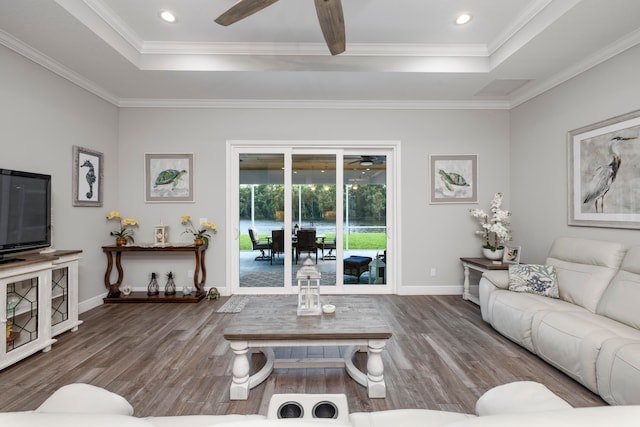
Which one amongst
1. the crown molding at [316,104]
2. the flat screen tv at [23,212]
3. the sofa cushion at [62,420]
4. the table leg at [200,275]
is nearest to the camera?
the sofa cushion at [62,420]

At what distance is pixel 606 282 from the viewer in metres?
2.57

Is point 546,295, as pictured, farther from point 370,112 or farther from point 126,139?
point 126,139

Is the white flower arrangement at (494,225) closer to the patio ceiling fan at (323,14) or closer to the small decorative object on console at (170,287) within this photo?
the patio ceiling fan at (323,14)

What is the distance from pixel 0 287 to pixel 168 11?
8.83 ft

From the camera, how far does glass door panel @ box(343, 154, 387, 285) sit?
455 cm

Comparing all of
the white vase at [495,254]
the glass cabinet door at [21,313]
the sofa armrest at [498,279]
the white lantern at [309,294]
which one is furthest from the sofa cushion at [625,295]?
the glass cabinet door at [21,313]

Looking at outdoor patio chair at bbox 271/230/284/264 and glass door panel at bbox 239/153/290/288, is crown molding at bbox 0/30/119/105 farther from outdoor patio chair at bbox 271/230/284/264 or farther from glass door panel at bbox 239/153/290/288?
outdoor patio chair at bbox 271/230/284/264

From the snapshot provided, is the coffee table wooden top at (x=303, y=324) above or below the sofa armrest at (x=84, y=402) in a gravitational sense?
below

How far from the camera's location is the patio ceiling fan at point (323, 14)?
194 centimetres

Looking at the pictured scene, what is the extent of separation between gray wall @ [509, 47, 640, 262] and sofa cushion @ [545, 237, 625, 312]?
0.32m

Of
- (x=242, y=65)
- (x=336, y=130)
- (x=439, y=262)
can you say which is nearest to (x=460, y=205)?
(x=439, y=262)

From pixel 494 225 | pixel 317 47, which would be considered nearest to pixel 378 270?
pixel 494 225

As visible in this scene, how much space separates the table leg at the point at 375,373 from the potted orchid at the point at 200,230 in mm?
2982

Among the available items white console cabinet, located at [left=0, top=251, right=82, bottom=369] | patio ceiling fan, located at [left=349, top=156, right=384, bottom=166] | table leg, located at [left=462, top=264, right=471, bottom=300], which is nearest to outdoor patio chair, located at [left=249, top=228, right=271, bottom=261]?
patio ceiling fan, located at [left=349, top=156, right=384, bottom=166]
